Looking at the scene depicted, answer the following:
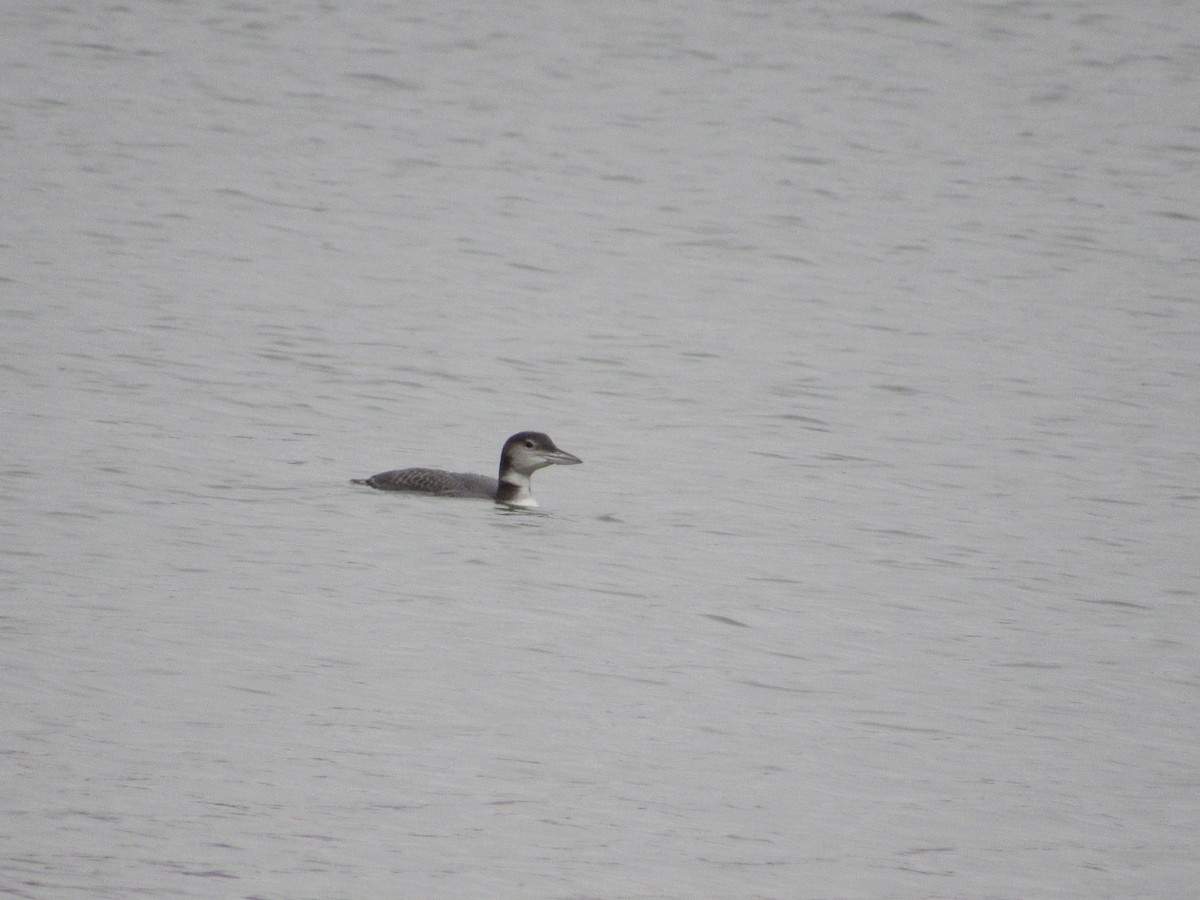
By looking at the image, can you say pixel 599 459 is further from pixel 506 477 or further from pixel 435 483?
pixel 435 483

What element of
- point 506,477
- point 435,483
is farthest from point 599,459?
point 435,483

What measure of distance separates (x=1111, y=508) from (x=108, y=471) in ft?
22.8

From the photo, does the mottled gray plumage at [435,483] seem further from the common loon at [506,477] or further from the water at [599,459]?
the water at [599,459]

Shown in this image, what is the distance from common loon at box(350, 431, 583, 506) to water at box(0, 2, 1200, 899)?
148 mm

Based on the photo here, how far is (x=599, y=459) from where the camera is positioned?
15203 millimetres

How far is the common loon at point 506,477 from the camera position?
517 inches

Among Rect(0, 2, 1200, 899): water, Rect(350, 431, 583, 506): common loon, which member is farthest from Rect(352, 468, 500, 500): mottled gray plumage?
Rect(0, 2, 1200, 899): water

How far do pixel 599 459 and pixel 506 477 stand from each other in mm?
1913

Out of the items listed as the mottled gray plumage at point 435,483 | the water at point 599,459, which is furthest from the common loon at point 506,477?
the water at point 599,459

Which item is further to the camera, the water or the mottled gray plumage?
the mottled gray plumage

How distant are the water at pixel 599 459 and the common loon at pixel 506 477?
0.49ft

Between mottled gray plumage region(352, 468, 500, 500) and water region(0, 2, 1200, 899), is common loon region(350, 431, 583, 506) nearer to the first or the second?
mottled gray plumage region(352, 468, 500, 500)

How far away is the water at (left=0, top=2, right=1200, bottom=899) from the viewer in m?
7.81

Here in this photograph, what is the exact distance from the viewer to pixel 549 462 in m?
13.4
